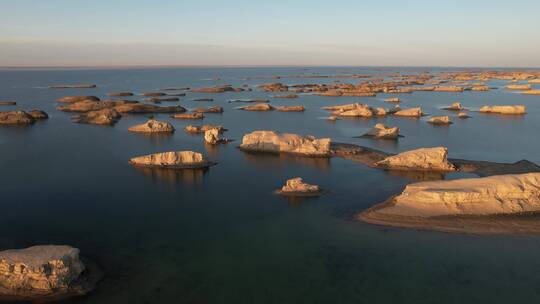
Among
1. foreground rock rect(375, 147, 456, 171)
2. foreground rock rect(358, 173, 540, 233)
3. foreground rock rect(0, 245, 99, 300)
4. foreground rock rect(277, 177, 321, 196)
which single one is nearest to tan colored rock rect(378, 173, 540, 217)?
foreground rock rect(358, 173, 540, 233)

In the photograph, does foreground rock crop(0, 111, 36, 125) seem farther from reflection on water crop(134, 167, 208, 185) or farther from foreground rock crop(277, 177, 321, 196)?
foreground rock crop(277, 177, 321, 196)

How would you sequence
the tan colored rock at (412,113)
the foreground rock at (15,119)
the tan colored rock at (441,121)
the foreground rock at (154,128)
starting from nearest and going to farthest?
the foreground rock at (154,128)
the tan colored rock at (441,121)
the foreground rock at (15,119)
the tan colored rock at (412,113)

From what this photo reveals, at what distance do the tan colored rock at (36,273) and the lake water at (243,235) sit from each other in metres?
1.32

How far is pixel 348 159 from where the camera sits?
1809 inches

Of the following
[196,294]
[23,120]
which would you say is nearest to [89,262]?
[196,294]

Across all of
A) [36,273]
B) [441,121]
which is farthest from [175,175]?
[441,121]

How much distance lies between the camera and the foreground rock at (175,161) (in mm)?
42084

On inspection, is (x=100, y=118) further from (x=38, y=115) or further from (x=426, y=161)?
(x=426, y=161)

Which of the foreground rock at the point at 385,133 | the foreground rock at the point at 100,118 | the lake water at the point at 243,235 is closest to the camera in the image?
the lake water at the point at 243,235

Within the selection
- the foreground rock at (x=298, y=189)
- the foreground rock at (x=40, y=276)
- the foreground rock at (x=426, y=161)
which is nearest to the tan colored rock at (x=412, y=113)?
the foreground rock at (x=426, y=161)

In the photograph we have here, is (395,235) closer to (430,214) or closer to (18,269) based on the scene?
(430,214)

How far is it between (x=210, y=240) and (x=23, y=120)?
5684cm

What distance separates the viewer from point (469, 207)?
29781 mm

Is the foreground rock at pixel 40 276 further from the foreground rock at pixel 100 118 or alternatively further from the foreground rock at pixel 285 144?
the foreground rock at pixel 100 118
